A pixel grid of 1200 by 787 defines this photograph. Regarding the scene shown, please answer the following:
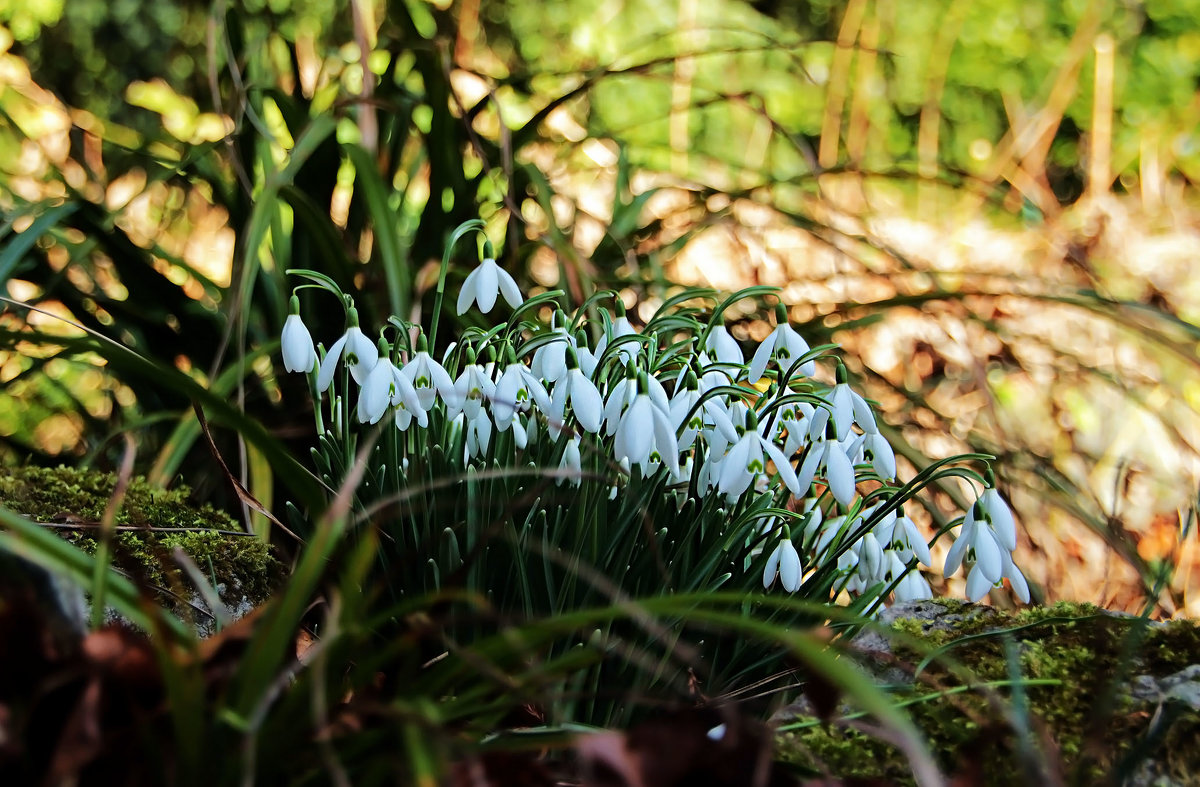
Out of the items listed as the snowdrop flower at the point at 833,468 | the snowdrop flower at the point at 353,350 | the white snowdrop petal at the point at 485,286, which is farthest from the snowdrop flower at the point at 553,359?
the snowdrop flower at the point at 833,468

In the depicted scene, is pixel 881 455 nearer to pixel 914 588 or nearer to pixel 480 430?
pixel 914 588

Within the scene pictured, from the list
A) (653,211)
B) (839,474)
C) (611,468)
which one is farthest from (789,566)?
(653,211)

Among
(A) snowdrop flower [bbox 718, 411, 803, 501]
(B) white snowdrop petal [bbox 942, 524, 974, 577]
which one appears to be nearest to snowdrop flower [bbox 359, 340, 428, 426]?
(A) snowdrop flower [bbox 718, 411, 803, 501]

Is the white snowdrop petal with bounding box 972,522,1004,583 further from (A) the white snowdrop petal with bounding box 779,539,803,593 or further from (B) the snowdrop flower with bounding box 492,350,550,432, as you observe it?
(B) the snowdrop flower with bounding box 492,350,550,432

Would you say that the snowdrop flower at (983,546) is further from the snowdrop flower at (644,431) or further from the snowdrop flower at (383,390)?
the snowdrop flower at (383,390)

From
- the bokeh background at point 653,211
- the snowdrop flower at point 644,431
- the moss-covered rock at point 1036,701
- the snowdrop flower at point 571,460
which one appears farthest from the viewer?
the bokeh background at point 653,211
